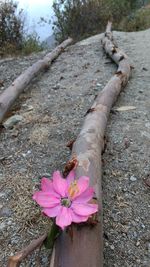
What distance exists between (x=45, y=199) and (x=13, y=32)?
278 inches

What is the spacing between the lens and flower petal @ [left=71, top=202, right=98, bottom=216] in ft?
5.72

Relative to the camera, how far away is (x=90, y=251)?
1.94 m

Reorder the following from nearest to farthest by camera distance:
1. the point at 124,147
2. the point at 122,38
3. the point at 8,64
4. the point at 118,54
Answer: the point at 124,147
the point at 118,54
the point at 8,64
the point at 122,38

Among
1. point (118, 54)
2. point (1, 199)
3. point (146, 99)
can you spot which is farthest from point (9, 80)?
point (1, 199)

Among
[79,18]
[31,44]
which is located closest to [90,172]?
[31,44]

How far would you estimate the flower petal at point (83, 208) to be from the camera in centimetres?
174

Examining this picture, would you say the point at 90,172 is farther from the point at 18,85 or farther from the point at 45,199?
the point at 18,85

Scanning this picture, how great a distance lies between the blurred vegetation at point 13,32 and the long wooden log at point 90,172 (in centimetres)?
403

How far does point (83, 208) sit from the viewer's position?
1752 mm

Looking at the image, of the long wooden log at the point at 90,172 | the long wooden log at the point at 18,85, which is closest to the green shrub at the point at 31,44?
the long wooden log at the point at 18,85

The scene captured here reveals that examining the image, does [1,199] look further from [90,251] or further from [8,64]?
[8,64]

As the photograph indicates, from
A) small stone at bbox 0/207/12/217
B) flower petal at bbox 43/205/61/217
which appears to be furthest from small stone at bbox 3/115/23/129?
flower petal at bbox 43/205/61/217

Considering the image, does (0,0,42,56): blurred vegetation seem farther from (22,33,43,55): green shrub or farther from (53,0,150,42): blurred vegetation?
(53,0,150,42): blurred vegetation

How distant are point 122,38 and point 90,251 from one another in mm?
6372
